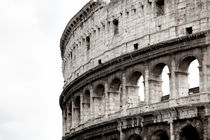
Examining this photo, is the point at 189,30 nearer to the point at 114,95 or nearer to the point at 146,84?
the point at 146,84

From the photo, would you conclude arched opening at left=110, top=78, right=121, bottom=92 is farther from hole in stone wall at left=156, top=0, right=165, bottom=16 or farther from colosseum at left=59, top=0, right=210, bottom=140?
hole in stone wall at left=156, top=0, right=165, bottom=16

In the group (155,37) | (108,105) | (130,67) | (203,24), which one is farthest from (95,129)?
(203,24)

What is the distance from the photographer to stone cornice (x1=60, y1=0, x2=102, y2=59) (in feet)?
129

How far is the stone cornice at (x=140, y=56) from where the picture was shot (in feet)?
99.6

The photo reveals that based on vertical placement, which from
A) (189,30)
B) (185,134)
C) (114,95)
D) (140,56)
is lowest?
(185,134)

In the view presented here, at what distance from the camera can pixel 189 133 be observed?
99.8 feet

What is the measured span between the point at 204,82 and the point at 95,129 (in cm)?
935

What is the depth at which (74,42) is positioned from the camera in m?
42.7

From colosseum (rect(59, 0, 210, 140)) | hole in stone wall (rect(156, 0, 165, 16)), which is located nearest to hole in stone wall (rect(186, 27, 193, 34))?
colosseum (rect(59, 0, 210, 140))

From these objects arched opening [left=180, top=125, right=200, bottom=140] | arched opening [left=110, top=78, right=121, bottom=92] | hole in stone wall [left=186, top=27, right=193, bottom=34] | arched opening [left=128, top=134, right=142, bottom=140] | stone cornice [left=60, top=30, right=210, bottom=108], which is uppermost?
hole in stone wall [left=186, top=27, right=193, bottom=34]

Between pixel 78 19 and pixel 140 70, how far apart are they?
9.93 metres

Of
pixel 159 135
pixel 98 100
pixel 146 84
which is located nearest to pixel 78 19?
pixel 98 100

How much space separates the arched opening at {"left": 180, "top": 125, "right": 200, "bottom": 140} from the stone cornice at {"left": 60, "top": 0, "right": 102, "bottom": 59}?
459 inches

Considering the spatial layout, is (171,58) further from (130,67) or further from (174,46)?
(130,67)
